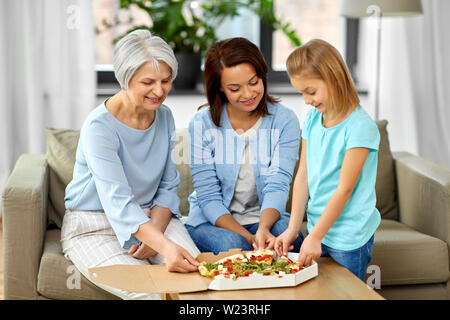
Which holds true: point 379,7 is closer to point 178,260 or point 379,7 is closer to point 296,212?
point 296,212

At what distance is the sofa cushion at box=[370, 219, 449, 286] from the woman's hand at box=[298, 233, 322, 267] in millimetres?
600

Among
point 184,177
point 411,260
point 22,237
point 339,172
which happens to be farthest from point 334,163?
point 22,237

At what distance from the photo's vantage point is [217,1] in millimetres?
3537

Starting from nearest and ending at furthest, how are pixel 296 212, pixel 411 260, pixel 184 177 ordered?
pixel 296 212
pixel 411 260
pixel 184 177

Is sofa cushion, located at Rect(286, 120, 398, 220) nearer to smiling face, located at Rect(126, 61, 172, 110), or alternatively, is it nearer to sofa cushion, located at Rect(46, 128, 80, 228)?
smiling face, located at Rect(126, 61, 172, 110)

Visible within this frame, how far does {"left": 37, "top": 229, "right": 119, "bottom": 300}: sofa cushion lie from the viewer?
190 cm

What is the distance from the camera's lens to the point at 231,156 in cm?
202

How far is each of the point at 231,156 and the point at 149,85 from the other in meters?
0.43

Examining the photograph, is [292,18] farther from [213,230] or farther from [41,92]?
[213,230]

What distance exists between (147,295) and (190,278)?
0.25m

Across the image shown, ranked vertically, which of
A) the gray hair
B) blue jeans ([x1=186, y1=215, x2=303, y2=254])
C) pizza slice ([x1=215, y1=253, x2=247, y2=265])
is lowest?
blue jeans ([x1=186, y1=215, x2=303, y2=254])

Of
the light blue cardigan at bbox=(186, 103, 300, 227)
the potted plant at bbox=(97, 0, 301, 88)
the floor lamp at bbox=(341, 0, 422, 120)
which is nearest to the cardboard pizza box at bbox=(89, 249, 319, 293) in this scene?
the light blue cardigan at bbox=(186, 103, 300, 227)

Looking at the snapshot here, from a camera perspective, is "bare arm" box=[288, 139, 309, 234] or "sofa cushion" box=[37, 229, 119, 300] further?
Answer: "sofa cushion" box=[37, 229, 119, 300]
